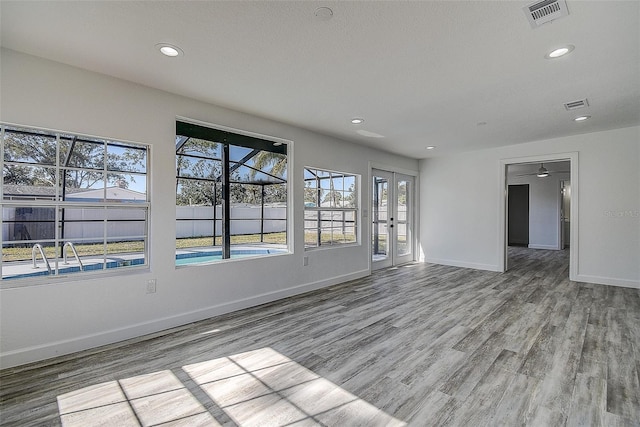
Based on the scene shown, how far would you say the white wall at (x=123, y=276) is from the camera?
2.46 m

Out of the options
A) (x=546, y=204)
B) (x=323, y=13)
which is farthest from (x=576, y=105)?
(x=546, y=204)

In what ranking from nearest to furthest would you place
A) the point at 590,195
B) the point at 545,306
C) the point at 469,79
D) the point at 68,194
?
the point at 68,194 → the point at 469,79 → the point at 545,306 → the point at 590,195

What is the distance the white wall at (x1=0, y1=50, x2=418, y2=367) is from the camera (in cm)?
246

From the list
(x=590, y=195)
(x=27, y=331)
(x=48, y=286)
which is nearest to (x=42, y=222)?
(x=48, y=286)

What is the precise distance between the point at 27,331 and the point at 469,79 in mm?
4575

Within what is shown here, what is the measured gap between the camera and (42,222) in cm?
262

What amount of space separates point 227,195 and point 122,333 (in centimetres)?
185

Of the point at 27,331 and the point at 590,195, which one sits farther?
the point at 590,195

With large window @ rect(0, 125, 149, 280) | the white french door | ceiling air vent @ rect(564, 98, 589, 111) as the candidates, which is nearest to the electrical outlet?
large window @ rect(0, 125, 149, 280)

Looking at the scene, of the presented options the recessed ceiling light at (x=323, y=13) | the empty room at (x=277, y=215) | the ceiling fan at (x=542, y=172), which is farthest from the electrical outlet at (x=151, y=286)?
the ceiling fan at (x=542, y=172)

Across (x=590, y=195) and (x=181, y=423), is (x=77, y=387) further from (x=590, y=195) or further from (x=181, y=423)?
(x=590, y=195)

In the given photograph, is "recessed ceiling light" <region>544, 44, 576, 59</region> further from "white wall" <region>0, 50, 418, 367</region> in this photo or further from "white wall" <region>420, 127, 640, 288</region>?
"white wall" <region>420, 127, 640, 288</region>

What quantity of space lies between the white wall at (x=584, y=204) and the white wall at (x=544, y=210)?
12.6 ft

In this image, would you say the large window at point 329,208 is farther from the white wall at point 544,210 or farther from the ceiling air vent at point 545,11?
the white wall at point 544,210
